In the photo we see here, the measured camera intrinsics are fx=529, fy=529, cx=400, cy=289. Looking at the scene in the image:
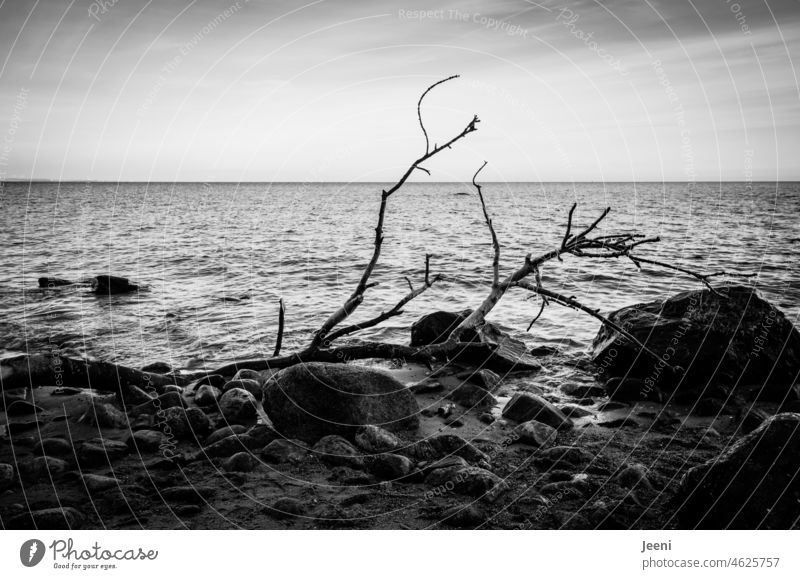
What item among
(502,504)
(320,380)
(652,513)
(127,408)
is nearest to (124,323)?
(127,408)

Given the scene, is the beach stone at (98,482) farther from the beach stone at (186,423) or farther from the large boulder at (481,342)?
the large boulder at (481,342)

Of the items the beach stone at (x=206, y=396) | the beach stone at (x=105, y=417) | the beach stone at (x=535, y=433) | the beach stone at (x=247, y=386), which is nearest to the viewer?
the beach stone at (x=535, y=433)

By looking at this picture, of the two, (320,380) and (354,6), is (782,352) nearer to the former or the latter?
(320,380)

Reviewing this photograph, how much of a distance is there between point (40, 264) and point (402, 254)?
16036 millimetres

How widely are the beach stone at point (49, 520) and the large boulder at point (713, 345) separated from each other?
7.56 metres

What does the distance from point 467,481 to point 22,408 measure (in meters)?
6.07

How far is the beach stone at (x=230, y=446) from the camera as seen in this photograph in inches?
232

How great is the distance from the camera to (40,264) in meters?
23.1

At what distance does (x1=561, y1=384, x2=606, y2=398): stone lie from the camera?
8.32 meters

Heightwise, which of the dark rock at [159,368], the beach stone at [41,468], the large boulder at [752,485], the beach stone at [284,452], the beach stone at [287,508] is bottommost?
the dark rock at [159,368]

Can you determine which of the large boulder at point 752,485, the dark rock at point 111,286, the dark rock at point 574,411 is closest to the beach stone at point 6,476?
the large boulder at point 752,485

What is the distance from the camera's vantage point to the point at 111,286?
57.3 feet
